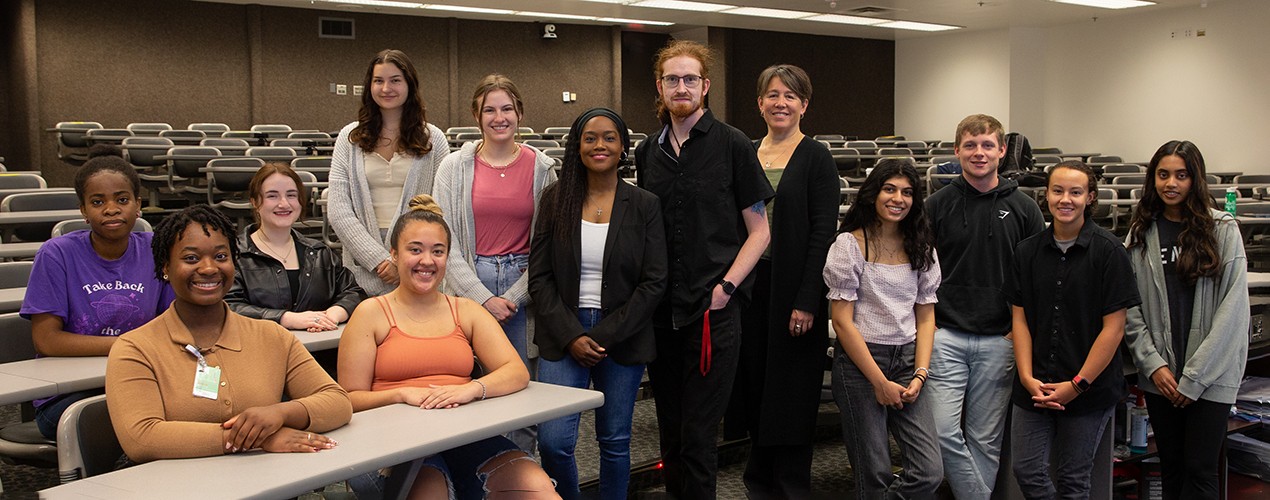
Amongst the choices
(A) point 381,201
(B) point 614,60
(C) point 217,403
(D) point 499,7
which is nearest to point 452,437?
(C) point 217,403

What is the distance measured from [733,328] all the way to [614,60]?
1558 cm

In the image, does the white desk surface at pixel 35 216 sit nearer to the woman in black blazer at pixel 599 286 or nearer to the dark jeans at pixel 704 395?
the woman in black blazer at pixel 599 286

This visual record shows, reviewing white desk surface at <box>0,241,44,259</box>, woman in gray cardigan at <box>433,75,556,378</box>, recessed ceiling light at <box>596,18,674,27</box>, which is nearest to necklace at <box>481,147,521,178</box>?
woman in gray cardigan at <box>433,75,556,378</box>

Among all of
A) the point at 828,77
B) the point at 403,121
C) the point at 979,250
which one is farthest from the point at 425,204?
the point at 828,77

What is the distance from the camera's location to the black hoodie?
3105 mm

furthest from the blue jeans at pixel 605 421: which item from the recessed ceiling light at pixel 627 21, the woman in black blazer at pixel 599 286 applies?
the recessed ceiling light at pixel 627 21

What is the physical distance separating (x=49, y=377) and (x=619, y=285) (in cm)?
146

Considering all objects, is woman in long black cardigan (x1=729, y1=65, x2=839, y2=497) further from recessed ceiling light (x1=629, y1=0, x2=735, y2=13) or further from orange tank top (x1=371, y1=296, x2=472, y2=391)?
recessed ceiling light (x1=629, y1=0, x2=735, y2=13)

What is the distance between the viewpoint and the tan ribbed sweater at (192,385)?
200 centimetres

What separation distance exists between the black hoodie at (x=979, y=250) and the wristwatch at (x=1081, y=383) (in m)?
0.25

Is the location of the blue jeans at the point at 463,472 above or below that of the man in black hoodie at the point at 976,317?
below

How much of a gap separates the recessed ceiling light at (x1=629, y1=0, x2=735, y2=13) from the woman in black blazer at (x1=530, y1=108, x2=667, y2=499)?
1161 cm

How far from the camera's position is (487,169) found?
314cm

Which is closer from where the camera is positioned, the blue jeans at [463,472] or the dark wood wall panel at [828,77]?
the blue jeans at [463,472]
